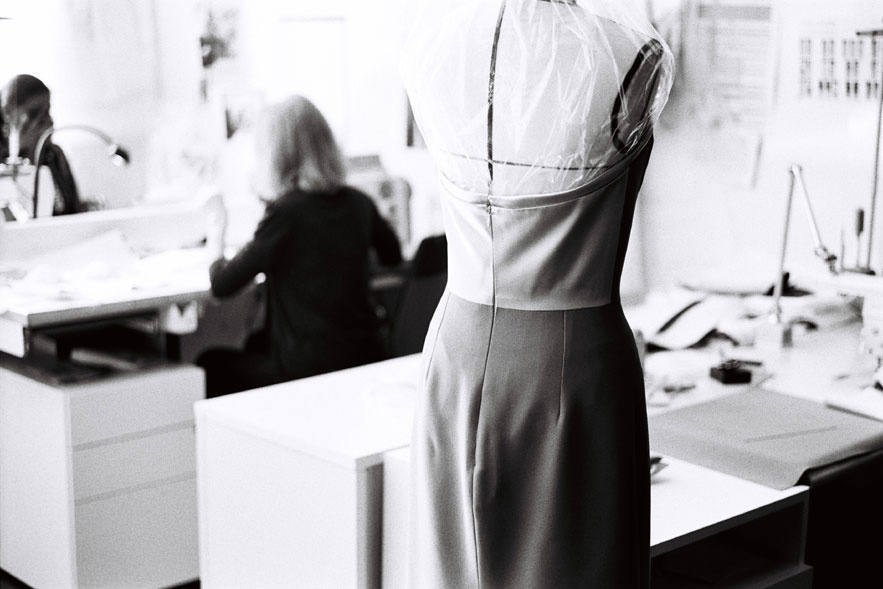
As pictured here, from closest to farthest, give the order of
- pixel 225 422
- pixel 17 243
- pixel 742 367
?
pixel 225 422 < pixel 742 367 < pixel 17 243

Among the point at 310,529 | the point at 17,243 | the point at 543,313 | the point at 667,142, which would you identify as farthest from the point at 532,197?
the point at 667,142

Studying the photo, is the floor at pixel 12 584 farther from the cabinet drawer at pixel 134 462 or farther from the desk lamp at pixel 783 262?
the desk lamp at pixel 783 262

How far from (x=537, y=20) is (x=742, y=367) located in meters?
1.44

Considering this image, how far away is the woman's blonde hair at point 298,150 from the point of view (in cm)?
321

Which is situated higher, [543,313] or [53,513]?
[543,313]

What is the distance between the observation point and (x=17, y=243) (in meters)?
3.45

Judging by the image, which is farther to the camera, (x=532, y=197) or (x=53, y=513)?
(x=53, y=513)

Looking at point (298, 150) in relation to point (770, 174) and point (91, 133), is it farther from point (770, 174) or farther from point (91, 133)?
point (770, 174)

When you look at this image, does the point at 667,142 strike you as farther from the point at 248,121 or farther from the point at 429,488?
the point at 429,488

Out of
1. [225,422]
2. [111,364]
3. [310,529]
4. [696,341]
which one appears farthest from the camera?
[111,364]

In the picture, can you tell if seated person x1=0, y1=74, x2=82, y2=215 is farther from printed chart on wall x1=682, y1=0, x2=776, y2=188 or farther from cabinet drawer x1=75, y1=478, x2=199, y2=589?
printed chart on wall x1=682, y1=0, x2=776, y2=188

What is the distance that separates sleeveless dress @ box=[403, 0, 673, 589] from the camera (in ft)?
5.01

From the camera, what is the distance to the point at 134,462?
3.01m

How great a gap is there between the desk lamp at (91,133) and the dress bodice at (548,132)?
2.32 m
